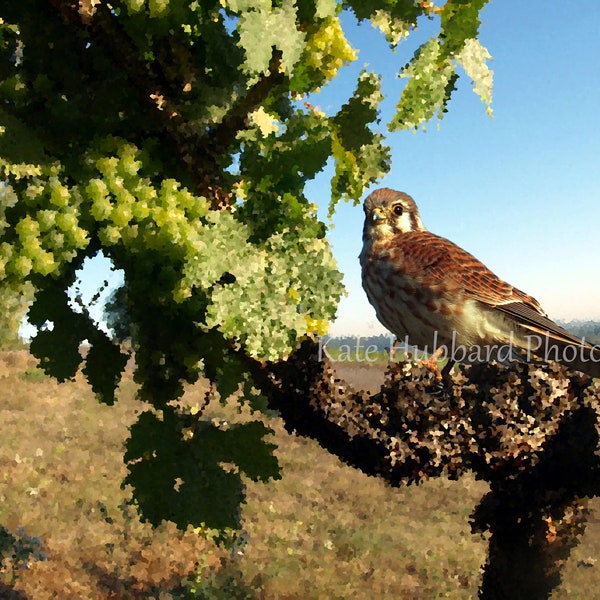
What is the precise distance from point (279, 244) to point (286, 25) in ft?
4.30

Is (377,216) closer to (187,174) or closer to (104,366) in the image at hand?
(187,174)

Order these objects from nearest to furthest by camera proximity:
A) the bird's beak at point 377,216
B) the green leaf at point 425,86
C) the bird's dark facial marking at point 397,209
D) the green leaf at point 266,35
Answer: the green leaf at point 266,35
the green leaf at point 425,86
the bird's beak at point 377,216
the bird's dark facial marking at point 397,209

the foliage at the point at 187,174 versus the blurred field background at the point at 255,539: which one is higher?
the foliage at the point at 187,174

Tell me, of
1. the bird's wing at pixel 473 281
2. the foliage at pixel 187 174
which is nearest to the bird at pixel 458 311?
the bird's wing at pixel 473 281

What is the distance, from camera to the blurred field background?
12.2 metres

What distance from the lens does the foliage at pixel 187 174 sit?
4.05m

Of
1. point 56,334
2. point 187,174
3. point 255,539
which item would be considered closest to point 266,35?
point 187,174

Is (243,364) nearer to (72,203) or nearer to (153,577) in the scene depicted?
(72,203)

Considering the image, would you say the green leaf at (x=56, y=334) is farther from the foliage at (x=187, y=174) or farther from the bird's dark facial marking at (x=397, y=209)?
the bird's dark facial marking at (x=397, y=209)

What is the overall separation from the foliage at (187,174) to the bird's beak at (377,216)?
65.0 inches

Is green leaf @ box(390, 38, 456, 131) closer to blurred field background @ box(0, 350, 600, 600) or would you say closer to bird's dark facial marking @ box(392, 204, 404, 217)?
bird's dark facial marking @ box(392, 204, 404, 217)

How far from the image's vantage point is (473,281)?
238 inches

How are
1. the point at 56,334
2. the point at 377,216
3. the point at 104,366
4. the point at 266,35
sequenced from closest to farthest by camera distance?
the point at 266,35
the point at 56,334
the point at 104,366
the point at 377,216

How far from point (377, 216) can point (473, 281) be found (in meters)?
1.18
